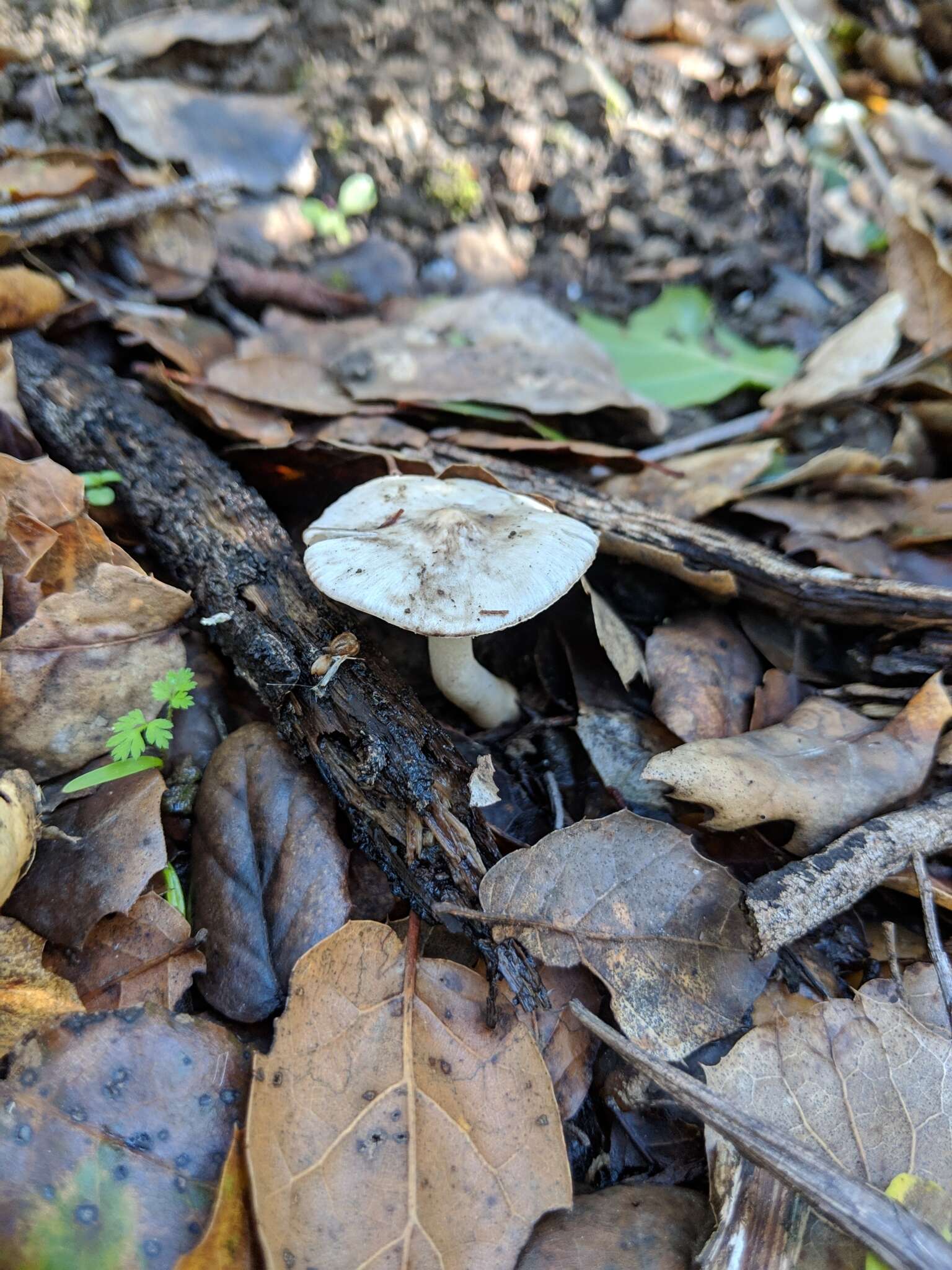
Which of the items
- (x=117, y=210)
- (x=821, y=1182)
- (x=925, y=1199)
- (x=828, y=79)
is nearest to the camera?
(x=821, y=1182)

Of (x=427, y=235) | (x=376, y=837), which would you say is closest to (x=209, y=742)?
(x=376, y=837)

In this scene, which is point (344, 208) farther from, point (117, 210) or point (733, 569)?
point (733, 569)

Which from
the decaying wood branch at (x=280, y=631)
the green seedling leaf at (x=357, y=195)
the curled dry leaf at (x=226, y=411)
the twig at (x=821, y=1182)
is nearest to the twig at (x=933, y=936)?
the twig at (x=821, y=1182)

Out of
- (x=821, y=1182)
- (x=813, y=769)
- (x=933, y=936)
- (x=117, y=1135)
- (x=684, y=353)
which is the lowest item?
(x=117, y=1135)

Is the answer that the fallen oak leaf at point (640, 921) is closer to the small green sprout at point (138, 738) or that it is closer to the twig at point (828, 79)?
the small green sprout at point (138, 738)

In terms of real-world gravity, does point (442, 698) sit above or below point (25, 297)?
below

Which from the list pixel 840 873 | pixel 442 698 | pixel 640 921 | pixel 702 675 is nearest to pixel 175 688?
pixel 442 698
